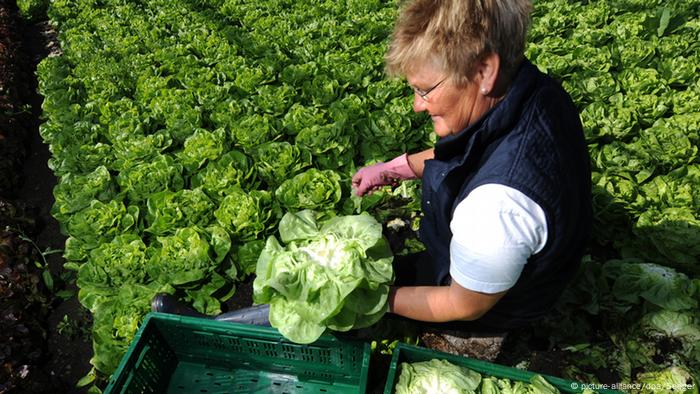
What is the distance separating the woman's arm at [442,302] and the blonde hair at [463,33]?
0.79m

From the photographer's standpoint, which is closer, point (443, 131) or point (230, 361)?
point (443, 131)

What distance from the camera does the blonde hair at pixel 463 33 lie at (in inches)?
56.5

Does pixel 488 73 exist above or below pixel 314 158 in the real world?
above

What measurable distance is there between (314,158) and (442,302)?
7.49 ft

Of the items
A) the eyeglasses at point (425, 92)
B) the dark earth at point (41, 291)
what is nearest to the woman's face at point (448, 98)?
the eyeglasses at point (425, 92)

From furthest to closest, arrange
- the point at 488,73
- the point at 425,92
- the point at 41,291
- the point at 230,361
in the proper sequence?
1. the point at 41,291
2. the point at 230,361
3. the point at 425,92
4. the point at 488,73

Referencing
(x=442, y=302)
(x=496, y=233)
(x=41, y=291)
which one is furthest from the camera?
(x=41, y=291)

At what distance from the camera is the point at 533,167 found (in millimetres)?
1454

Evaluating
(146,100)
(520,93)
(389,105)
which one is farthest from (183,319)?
(146,100)

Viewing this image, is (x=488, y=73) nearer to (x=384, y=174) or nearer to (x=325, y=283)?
(x=325, y=283)

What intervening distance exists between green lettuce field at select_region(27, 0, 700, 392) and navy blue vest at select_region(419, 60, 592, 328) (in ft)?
3.57

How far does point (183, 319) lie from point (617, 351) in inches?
97.9

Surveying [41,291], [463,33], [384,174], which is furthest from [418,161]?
[41,291]

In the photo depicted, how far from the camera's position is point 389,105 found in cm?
411
